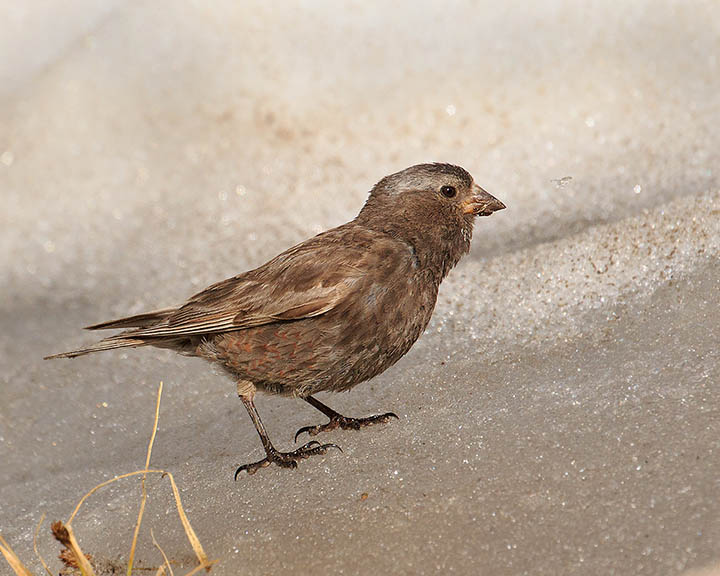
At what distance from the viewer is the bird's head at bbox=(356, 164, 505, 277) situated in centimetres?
371

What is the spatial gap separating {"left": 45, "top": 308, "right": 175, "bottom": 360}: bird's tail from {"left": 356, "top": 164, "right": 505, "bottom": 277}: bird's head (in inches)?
36.8

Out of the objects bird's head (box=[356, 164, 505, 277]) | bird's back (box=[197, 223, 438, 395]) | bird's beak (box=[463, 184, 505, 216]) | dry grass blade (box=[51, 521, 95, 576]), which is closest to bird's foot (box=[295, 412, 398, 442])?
bird's back (box=[197, 223, 438, 395])

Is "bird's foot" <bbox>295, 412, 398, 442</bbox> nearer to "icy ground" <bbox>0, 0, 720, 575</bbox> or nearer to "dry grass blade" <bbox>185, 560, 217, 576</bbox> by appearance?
"icy ground" <bbox>0, 0, 720, 575</bbox>

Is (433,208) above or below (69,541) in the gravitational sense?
above

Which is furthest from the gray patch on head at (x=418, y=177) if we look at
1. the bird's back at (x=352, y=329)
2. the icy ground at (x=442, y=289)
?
the icy ground at (x=442, y=289)

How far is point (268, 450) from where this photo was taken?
3.61m

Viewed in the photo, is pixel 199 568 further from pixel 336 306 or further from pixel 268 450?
pixel 336 306

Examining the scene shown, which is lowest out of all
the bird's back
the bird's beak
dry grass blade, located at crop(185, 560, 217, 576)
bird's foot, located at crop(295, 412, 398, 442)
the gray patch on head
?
bird's foot, located at crop(295, 412, 398, 442)

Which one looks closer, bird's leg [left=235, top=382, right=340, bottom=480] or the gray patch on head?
bird's leg [left=235, top=382, right=340, bottom=480]

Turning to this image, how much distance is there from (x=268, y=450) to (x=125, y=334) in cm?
77

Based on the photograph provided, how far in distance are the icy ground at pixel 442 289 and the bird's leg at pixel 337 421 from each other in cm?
9

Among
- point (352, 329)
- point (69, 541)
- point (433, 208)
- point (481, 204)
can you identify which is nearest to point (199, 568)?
point (69, 541)

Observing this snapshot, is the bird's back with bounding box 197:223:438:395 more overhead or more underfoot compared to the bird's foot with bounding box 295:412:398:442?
more overhead

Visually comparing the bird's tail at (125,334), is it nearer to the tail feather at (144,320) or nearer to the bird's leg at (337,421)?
the tail feather at (144,320)
